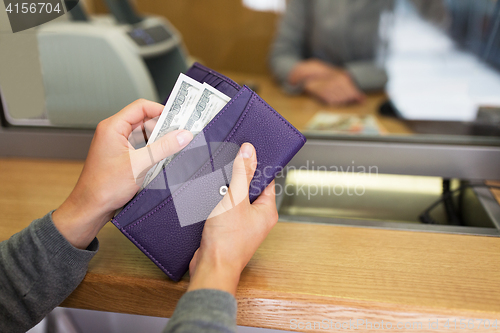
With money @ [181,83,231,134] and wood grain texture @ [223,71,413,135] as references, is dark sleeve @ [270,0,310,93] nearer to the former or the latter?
wood grain texture @ [223,71,413,135]

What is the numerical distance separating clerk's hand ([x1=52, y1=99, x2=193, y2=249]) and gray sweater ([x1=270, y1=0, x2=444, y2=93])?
0.68 metres

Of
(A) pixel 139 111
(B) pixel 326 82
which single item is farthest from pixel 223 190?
(B) pixel 326 82

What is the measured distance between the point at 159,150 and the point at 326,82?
708 millimetres

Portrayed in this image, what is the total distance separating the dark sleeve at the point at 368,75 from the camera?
90 cm

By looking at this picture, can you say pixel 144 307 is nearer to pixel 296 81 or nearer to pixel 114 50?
pixel 114 50

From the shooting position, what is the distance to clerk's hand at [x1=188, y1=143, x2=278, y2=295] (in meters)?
0.32

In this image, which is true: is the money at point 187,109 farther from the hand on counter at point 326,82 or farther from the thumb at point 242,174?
the hand on counter at point 326,82

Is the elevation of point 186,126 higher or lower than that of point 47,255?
higher

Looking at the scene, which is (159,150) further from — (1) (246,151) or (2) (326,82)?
(2) (326,82)

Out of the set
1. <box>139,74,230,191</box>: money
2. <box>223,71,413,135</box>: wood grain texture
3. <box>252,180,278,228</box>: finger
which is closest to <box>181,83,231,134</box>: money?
<box>139,74,230,191</box>: money

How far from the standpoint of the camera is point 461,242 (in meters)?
0.45

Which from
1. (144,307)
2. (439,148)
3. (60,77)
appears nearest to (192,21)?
(60,77)

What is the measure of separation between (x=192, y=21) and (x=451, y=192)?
1.00 metres

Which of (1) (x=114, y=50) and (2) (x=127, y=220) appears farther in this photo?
(1) (x=114, y=50)
